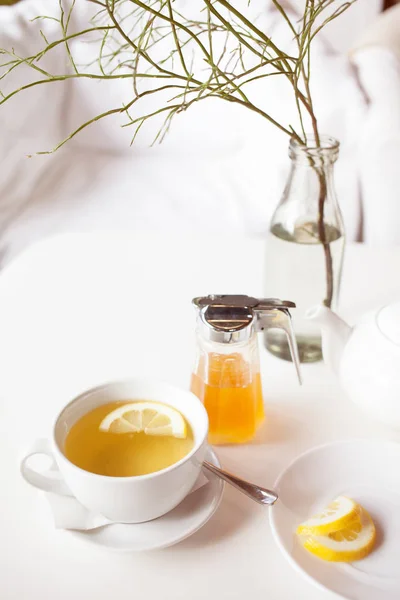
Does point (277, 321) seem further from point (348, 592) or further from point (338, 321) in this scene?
point (348, 592)

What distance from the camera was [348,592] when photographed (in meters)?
0.49

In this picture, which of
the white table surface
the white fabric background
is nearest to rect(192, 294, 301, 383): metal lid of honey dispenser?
the white table surface

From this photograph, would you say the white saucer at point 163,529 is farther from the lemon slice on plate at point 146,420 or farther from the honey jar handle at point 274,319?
the honey jar handle at point 274,319

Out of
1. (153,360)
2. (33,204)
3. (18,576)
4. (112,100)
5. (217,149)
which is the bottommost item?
(18,576)

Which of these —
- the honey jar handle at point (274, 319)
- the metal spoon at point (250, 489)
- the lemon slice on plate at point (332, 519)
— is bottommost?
the lemon slice on plate at point (332, 519)

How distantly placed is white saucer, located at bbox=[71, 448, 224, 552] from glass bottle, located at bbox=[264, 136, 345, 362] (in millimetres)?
265

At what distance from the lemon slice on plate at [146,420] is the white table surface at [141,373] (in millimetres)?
89

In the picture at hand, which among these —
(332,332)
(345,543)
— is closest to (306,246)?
(332,332)

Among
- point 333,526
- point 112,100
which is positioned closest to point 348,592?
point 333,526

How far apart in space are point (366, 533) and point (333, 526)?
1.5 inches

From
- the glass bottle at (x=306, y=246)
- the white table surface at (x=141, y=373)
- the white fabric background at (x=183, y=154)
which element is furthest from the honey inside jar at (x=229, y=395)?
the white fabric background at (x=183, y=154)

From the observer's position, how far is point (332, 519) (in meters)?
0.53

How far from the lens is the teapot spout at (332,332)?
0.68 m

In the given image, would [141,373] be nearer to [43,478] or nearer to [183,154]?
[43,478]
